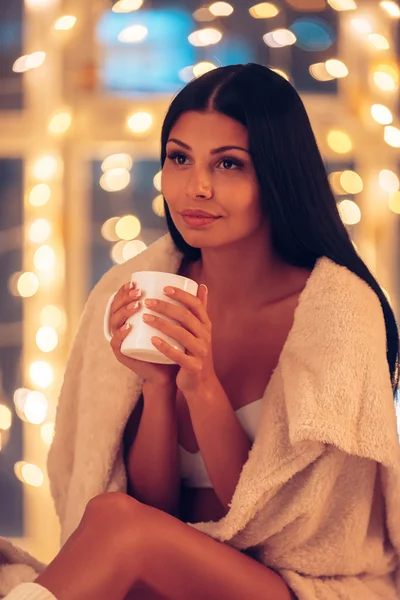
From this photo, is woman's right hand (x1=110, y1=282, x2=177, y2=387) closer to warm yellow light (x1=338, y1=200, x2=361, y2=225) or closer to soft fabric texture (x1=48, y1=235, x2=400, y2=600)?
soft fabric texture (x1=48, y1=235, x2=400, y2=600)

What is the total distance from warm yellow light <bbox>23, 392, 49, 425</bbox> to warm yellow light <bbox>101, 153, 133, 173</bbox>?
2.06 feet

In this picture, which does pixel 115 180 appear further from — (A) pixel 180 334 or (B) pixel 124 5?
(A) pixel 180 334

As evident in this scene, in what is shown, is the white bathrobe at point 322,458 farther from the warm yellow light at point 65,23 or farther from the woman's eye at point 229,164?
the warm yellow light at point 65,23

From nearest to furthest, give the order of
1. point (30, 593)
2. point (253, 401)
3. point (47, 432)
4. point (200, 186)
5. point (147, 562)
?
point (30, 593), point (147, 562), point (200, 186), point (253, 401), point (47, 432)

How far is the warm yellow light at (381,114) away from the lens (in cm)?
233

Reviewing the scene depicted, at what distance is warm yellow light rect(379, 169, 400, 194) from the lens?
7.64ft

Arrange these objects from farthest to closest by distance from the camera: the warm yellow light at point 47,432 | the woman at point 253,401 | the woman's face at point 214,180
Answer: the warm yellow light at point 47,432, the woman's face at point 214,180, the woman at point 253,401

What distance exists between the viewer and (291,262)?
1305 mm

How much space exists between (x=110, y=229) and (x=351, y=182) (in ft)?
2.14

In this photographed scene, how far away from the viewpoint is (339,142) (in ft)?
7.74

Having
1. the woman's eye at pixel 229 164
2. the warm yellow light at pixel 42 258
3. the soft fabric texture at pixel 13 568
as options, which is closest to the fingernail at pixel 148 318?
the woman's eye at pixel 229 164

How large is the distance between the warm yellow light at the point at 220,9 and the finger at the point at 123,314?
59.7 inches

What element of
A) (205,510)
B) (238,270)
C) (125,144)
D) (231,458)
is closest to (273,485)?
(231,458)

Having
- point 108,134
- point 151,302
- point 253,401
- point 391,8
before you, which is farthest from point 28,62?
point 151,302
